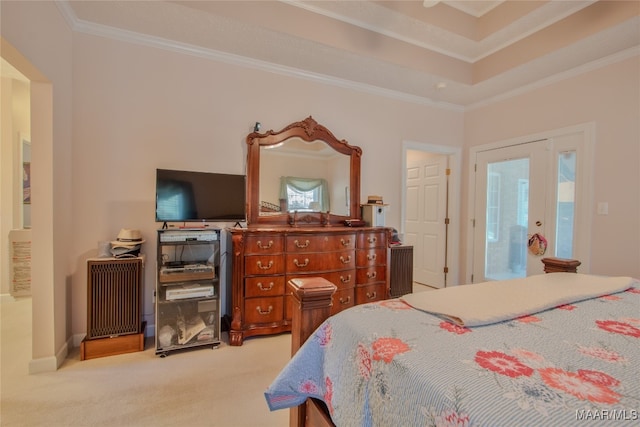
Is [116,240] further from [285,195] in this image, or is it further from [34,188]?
[285,195]

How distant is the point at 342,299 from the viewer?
114 inches

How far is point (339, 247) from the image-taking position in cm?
289

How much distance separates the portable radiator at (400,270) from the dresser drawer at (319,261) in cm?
80

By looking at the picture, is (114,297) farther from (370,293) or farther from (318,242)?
(370,293)

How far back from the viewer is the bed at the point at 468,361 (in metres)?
0.62

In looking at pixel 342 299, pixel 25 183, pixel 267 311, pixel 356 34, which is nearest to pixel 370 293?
pixel 342 299

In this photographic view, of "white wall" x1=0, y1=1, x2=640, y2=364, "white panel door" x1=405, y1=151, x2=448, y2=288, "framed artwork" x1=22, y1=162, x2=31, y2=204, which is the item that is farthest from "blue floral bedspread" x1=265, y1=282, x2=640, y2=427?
"framed artwork" x1=22, y1=162, x2=31, y2=204

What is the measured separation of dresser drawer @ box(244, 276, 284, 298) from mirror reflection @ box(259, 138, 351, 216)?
Result: 0.72 metres

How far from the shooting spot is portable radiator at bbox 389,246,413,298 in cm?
357

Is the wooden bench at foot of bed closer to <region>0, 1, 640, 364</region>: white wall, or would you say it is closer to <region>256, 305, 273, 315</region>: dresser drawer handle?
<region>256, 305, 273, 315</region>: dresser drawer handle

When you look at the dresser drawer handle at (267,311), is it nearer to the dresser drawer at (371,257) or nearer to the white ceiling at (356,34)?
the dresser drawer at (371,257)

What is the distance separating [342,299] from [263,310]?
776 millimetres

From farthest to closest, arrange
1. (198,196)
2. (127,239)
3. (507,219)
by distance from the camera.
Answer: (507,219), (198,196), (127,239)

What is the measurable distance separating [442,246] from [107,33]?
455cm
